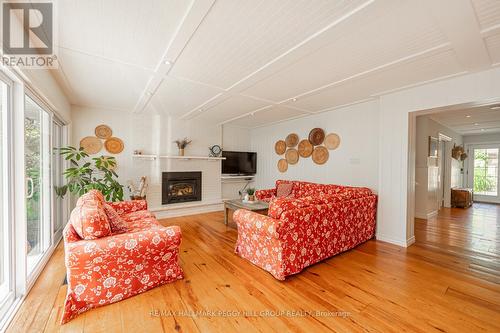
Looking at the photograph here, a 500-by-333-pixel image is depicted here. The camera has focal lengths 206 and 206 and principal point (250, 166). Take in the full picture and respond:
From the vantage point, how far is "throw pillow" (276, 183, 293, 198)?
15.9ft

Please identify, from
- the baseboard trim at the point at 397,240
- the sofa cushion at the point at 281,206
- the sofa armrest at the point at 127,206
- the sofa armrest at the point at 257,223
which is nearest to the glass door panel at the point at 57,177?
the sofa armrest at the point at 127,206

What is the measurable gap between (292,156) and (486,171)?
715 cm

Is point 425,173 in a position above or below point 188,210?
above

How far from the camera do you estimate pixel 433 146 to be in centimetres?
509

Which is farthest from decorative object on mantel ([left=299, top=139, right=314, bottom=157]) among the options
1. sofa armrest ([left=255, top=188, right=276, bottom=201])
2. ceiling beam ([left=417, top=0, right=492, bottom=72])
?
ceiling beam ([left=417, top=0, right=492, bottom=72])

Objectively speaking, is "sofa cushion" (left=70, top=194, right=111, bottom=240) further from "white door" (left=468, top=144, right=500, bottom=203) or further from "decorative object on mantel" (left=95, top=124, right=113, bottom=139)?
"white door" (left=468, top=144, right=500, bottom=203)

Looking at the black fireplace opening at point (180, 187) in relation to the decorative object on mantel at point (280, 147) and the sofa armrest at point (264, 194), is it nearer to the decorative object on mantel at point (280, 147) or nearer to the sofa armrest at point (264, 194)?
the sofa armrest at point (264, 194)

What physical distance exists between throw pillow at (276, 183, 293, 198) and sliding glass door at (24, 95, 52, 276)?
407 cm

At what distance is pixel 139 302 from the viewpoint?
6.16 feet

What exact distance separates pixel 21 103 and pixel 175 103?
229 centimetres

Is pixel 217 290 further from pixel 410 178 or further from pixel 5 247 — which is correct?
pixel 410 178

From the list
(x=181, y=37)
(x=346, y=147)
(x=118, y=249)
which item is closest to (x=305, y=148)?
(x=346, y=147)

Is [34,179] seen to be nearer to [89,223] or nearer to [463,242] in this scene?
[89,223]

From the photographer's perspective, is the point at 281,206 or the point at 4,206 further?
the point at 281,206
